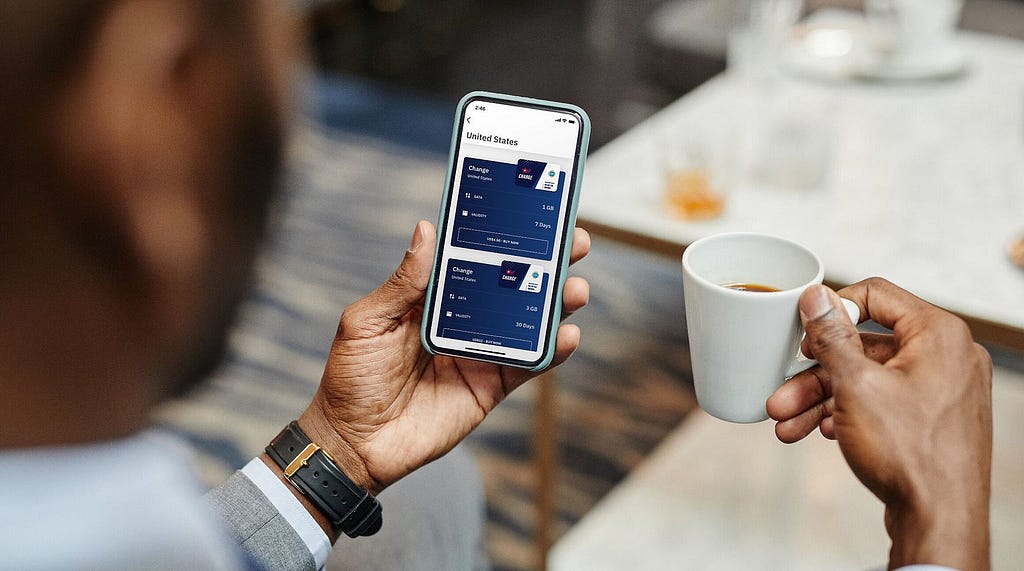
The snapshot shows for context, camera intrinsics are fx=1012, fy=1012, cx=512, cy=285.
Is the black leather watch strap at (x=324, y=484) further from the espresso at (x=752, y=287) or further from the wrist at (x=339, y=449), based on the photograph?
the espresso at (x=752, y=287)

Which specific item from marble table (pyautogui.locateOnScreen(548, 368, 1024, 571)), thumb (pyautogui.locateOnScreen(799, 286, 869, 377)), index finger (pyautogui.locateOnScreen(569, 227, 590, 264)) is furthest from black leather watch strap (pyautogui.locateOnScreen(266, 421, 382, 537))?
marble table (pyautogui.locateOnScreen(548, 368, 1024, 571))

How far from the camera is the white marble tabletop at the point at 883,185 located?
46.8 inches

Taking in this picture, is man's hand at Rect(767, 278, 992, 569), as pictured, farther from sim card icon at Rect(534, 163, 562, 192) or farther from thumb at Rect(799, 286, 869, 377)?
sim card icon at Rect(534, 163, 562, 192)

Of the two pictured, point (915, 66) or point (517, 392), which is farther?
point (517, 392)

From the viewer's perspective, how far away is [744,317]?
71 cm

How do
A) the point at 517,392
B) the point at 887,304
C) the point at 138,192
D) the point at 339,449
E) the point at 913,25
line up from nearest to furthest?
1. the point at 138,192
2. the point at 887,304
3. the point at 339,449
4. the point at 913,25
5. the point at 517,392

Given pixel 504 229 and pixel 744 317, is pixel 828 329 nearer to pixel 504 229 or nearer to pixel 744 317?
pixel 744 317

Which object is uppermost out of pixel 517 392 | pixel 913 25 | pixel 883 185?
pixel 913 25

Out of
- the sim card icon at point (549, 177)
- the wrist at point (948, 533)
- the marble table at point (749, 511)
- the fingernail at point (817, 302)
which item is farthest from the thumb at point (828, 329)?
the marble table at point (749, 511)

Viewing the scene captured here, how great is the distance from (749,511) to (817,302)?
747 mm

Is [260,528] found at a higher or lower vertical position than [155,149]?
lower

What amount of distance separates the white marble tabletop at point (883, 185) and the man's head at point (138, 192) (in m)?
1.00

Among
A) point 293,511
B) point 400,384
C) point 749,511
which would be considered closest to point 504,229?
point 400,384

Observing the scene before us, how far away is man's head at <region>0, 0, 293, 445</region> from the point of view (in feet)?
0.86
